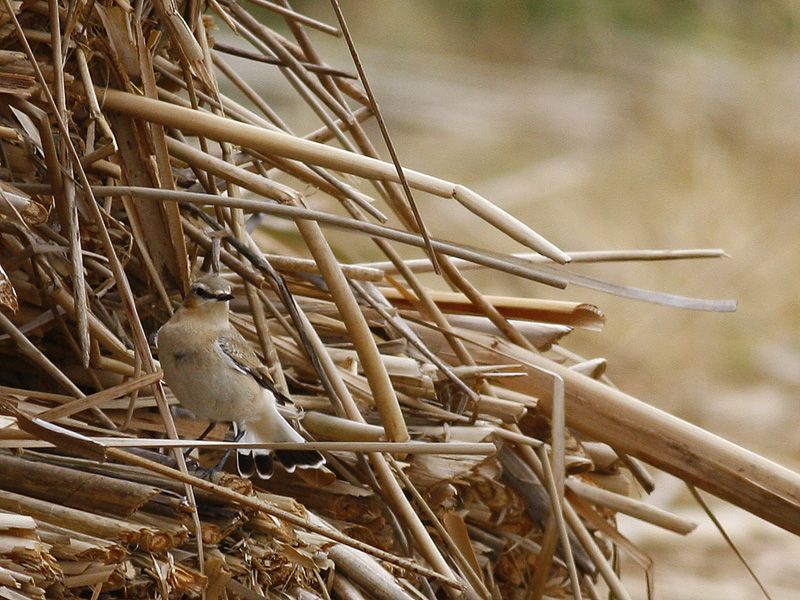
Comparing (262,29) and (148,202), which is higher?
(262,29)

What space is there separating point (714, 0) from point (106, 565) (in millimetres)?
11058

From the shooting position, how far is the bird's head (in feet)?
8.11

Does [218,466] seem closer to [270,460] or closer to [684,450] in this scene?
[270,460]

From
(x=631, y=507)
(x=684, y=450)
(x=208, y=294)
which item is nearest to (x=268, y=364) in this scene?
(x=208, y=294)

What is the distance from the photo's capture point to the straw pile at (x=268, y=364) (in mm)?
2109

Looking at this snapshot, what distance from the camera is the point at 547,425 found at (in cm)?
291

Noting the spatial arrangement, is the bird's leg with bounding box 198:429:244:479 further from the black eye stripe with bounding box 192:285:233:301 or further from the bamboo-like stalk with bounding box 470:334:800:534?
the bamboo-like stalk with bounding box 470:334:800:534

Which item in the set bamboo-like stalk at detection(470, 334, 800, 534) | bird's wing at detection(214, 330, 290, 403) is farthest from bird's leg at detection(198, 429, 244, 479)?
bamboo-like stalk at detection(470, 334, 800, 534)

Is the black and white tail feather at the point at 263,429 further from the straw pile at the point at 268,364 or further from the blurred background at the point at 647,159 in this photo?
the blurred background at the point at 647,159

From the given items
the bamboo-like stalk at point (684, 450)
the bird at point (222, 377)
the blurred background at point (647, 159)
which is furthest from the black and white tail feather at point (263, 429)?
the blurred background at point (647, 159)

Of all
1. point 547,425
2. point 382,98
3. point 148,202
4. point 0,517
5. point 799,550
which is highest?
point 148,202

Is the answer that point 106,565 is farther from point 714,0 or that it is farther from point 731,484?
point 714,0

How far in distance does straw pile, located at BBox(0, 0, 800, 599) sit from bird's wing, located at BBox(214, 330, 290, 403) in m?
0.05

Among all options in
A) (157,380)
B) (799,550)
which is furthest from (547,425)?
(799,550)
